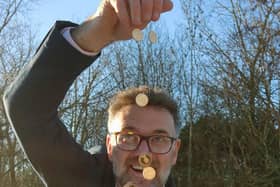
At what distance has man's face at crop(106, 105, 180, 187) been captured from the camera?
133 centimetres

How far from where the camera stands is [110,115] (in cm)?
153

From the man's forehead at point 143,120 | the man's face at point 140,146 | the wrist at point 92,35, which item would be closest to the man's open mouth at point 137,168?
the man's face at point 140,146

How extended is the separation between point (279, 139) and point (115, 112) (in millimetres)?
6122

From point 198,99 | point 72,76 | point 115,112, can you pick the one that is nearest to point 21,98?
point 72,76

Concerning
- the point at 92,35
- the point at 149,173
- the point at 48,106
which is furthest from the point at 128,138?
the point at 92,35

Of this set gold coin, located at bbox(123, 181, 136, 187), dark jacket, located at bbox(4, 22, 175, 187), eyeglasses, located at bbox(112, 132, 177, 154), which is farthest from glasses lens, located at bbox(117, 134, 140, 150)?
dark jacket, located at bbox(4, 22, 175, 187)

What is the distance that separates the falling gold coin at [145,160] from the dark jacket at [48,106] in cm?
22

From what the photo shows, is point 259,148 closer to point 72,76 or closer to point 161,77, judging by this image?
point 161,77

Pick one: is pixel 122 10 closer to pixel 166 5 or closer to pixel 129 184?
pixel 166 5

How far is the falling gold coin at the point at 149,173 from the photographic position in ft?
4.28

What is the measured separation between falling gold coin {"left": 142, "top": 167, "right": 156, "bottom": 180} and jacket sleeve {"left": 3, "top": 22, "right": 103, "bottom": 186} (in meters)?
0.29

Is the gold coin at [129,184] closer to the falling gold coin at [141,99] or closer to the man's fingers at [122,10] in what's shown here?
the falling gold coin at [141,99]

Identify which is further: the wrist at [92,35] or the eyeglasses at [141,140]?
the eyeglasses at [141,140]

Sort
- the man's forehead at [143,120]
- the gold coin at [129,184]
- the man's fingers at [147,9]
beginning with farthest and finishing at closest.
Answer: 1. the man's forehead at [143,120]
2. the gold coin at [129,184]
3. the man's fingers at [147,9]
